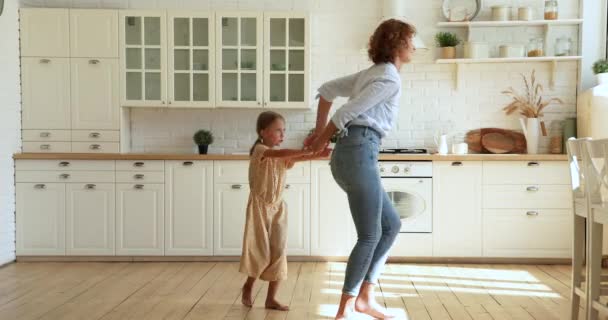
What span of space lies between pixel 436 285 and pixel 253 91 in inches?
82.3

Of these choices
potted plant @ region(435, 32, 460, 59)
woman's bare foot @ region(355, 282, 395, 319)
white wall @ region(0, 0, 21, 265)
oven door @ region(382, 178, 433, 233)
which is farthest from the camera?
potted plant @ region(435, 32, 460, 59)

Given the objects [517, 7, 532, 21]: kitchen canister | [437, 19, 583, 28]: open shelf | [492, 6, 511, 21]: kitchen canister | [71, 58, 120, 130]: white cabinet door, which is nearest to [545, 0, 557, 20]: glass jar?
[437, 19, 583, 28]: open shelf

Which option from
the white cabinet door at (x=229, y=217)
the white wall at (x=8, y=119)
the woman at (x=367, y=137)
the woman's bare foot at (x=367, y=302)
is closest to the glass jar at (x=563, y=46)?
the white cabinet door at (x=229, y=217)

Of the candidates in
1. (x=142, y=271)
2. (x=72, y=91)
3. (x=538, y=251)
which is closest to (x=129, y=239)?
(x=142, y=271)

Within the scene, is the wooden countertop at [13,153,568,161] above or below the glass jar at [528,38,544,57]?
below

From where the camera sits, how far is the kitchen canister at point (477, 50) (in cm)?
533

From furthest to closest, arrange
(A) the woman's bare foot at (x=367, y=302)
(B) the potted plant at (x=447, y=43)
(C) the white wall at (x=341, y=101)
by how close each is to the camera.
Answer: (C) the white wall at (x=341, y=101), (B) the potted plant at (x=447, y=43), (A) the woman's bare foot at (x=367, y=302)

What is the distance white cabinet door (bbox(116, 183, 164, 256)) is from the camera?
5.02m

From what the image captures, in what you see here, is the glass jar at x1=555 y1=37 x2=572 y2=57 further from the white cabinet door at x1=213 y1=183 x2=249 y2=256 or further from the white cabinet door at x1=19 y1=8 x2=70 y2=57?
the white cabinet door at x1=19 y1=8 x2=70 y2=57

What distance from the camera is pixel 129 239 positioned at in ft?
16.5

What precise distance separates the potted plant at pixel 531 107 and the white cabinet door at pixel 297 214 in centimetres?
181

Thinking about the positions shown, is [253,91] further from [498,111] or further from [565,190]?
[565,190]

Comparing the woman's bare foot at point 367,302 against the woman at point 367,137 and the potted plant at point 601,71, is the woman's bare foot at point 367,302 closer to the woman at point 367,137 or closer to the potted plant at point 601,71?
the woman at point 367,137

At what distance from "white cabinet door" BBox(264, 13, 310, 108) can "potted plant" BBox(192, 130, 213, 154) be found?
1.74 ft
